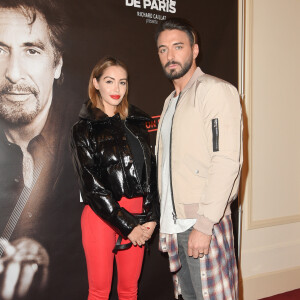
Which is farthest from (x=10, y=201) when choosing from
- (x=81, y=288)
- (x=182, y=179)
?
(x=182, y=179)

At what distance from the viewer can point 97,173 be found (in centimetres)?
186

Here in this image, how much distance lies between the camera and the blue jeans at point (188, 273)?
1.71 m

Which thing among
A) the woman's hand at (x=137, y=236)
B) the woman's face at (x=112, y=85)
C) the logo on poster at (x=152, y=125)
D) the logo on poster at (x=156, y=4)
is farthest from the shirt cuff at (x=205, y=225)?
the logo on poster at (x=156, y=4)

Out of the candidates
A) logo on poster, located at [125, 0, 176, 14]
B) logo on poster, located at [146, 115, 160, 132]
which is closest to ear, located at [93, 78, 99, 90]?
logo on poster, located at [146, 115, 160, 132]

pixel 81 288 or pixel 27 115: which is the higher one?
pixel 27 115

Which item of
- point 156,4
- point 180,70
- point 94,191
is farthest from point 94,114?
point 156,4

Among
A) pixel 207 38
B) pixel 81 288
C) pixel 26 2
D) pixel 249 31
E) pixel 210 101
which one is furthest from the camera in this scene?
pixel 249 31

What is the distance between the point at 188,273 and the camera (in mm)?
1898

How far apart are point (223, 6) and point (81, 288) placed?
2.49 metres

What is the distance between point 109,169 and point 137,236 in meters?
0.40

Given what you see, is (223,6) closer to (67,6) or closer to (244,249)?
(67,6)

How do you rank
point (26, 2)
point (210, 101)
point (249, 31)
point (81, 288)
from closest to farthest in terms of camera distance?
point (210, 101)
point (26, 2)
point (81, 288)
point (249, 31)

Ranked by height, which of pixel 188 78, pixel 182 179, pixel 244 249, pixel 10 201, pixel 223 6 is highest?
pixel 223 6

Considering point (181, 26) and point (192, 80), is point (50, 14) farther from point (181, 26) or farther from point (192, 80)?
point (192, 80)
